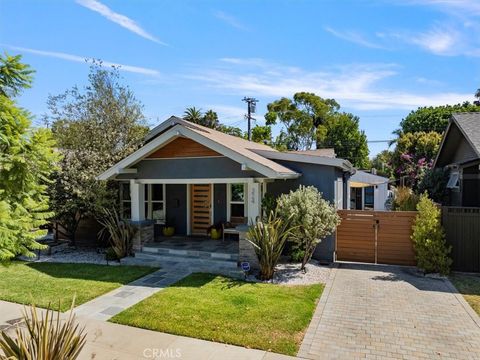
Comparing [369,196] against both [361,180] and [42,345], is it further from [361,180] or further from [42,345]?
[42,345]

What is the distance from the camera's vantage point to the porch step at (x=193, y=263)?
10.6 metres

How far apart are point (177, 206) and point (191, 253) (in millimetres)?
3968

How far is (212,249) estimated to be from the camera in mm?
12250

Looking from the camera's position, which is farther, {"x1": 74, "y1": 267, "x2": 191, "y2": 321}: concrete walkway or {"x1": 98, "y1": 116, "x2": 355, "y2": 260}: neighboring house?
{"x1": 98, "y1": 116, "x2": 355, "y2": 260}: neighboring house

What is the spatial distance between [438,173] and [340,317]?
14.0 metres

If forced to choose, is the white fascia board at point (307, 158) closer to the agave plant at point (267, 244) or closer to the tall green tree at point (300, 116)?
the agave plant at point (267, 244)

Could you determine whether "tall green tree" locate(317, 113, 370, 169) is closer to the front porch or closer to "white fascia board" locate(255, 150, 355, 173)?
"white fascia board" locate(255, 150, 355, 173)

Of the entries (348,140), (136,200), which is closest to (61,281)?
(136,200)

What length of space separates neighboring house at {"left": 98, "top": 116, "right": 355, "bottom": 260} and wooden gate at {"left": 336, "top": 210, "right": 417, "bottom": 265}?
24.0 inches

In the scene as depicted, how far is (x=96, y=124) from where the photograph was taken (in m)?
15.2

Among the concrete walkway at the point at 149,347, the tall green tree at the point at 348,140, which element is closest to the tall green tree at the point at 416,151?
the tall green tree at the point at 348,140

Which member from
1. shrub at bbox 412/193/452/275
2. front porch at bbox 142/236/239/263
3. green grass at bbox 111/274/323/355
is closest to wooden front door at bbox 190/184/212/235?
front porch at bbox 142/236/239/263

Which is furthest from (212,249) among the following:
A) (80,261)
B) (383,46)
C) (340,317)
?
(383,46)

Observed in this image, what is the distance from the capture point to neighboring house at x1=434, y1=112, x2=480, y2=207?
43.0 ft
